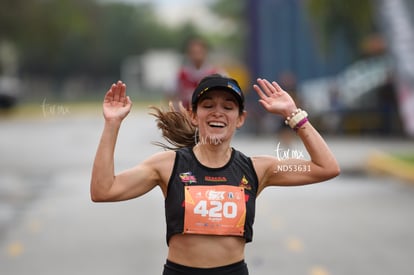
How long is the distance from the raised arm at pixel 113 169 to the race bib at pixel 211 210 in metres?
0.20

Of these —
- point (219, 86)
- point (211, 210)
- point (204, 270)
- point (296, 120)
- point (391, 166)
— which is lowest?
point (204, 270)

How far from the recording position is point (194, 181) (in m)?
4.18

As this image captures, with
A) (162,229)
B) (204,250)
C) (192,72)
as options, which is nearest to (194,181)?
(204,250)

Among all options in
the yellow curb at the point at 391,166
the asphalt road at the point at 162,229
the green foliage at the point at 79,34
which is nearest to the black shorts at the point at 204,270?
the asphalt road at the point at 162,229

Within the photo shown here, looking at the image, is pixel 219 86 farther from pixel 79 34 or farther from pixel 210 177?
pixel 79 34

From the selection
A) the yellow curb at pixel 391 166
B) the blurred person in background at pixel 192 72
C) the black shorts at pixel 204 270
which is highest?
the blurred person in background at pixel 192 72

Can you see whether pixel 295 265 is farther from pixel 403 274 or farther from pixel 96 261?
pixel 96 261

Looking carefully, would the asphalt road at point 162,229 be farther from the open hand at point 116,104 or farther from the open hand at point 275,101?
the open hand at point 275,101

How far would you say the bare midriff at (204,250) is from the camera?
415cm

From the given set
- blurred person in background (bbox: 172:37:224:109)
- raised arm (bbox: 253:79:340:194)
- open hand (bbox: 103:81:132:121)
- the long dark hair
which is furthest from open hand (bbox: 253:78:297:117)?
blurred person in background (bbox: 172:37:224:109)

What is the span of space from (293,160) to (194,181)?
52 cm

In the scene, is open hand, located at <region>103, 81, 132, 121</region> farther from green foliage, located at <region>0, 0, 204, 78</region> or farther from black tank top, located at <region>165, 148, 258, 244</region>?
green foliage, located at <region>0, 0, 204, 78</region>

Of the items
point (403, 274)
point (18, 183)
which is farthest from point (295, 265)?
point (18, 183)

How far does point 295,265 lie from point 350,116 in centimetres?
2103
